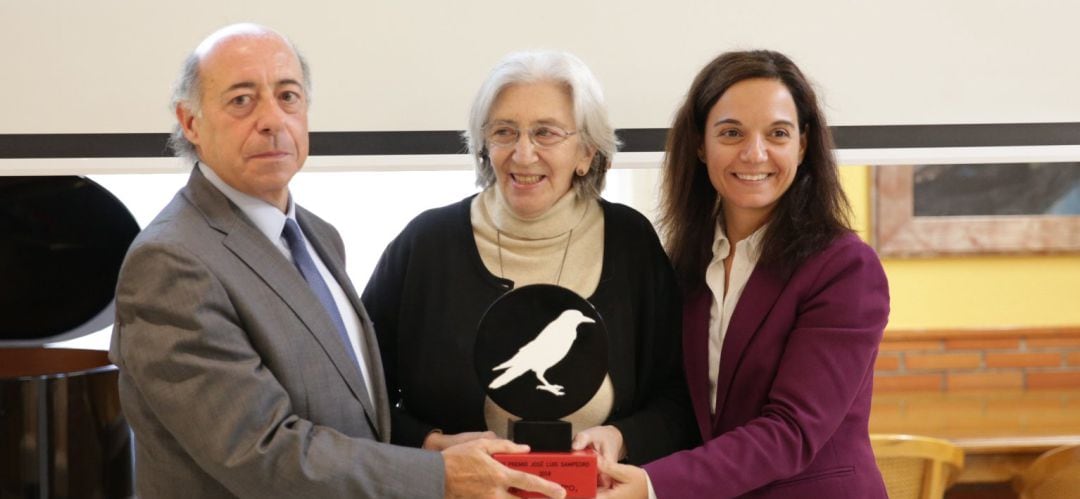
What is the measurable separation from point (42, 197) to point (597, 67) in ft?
4.77

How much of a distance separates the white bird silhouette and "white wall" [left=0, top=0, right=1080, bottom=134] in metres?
0.93

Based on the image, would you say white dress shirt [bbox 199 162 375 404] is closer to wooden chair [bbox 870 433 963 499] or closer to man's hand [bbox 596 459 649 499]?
man's hand [bbox 596 459 649 499]

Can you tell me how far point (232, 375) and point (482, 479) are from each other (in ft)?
1.30

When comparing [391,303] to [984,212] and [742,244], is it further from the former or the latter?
[984,212]

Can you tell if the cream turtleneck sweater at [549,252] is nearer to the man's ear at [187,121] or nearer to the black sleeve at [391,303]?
the black sleeve at [391,303]

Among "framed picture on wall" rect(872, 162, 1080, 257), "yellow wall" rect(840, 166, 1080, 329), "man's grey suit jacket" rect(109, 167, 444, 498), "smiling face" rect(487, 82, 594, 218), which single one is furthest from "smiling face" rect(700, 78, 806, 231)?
"yellow wall" rect(840, 166, 1080, 329)

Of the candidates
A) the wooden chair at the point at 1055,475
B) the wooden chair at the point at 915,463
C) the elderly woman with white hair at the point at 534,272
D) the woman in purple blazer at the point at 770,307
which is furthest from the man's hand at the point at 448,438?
the wooden chair at the point at 1055,475

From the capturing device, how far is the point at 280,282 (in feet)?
5.53

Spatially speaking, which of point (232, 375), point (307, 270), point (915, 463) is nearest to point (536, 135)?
point (307, 270)

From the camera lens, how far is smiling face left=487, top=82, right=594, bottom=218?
2002mm

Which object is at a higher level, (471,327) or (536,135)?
(536,135)

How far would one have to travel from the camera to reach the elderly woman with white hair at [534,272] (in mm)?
2012

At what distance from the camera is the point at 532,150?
2.00 m

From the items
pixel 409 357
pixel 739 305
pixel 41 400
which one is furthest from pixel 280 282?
pixel 41 400
